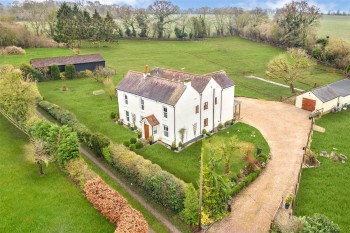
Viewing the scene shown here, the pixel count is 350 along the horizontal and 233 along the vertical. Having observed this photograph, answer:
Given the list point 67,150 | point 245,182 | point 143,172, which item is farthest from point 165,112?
point 245,182

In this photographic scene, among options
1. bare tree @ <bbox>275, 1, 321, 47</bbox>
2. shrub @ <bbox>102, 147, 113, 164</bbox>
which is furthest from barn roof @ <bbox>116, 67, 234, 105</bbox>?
bare tree @ <bbox>275, 1, 321, 47</bbox>

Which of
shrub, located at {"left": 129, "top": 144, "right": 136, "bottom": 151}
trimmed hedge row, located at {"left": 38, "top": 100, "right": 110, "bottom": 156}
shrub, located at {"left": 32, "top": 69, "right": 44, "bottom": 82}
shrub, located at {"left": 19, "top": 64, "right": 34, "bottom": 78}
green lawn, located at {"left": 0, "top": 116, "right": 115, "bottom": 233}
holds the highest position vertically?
shrub, located at {"left": 19, "top": 64, "right": 34, "bottom": 78}

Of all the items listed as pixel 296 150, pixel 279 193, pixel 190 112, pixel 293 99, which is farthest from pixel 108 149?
pixel 293 99

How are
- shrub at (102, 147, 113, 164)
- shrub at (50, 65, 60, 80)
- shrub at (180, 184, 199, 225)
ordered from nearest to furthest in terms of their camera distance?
shrub at (180, 184, 199, 225) < shrub at (102, 147, 113, 164) < shrub at (50, 65, 60, 80)

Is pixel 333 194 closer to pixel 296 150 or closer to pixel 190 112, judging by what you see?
pixel 296 150

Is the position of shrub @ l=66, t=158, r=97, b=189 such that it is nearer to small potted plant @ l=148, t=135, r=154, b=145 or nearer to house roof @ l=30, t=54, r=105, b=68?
small potted plant @ l=148, t=135, r=154, b=145

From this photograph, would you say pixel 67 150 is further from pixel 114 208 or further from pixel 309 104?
pixel 309 104

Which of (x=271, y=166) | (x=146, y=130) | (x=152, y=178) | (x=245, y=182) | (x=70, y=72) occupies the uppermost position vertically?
(x=70, y=72)
